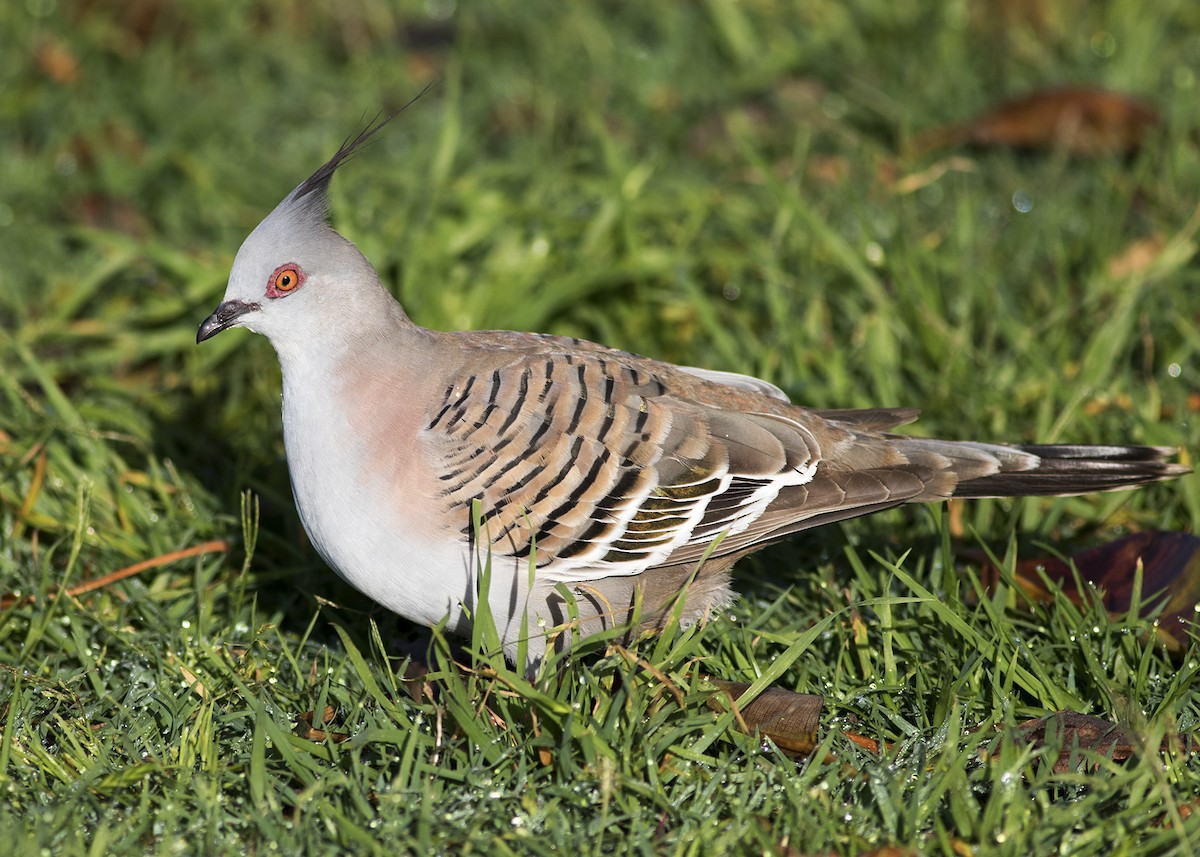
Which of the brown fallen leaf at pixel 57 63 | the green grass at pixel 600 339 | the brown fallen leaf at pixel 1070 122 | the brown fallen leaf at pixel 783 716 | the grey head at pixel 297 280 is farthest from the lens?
the brown fallen leaf at pixel 57 63

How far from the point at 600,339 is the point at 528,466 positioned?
6.35ft

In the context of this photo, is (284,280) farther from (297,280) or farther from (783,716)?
(783,716)

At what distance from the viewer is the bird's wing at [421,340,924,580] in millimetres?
3418

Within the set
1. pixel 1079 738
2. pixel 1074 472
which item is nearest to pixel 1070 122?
pixel 1074 472

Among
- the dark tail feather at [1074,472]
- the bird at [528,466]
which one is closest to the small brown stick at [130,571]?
the bird at [528,466]

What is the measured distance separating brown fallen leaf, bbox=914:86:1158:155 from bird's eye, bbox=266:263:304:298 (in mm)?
3602

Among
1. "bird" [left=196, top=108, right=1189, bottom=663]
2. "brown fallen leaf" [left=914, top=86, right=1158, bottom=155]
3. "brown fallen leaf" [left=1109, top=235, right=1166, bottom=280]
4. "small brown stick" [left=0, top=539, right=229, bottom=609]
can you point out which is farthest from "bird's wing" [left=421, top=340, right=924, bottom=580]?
"brown fallen leaf" [left=914, top=86, right=1158, bottom=155]

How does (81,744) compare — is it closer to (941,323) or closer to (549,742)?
(549,742)

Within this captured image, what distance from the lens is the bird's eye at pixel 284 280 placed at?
3535 mm

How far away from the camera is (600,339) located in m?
5.33

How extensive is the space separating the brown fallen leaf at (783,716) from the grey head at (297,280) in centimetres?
141

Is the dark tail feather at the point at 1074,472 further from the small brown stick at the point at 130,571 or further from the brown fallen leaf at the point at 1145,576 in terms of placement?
the small brown stick at the point at 130,571

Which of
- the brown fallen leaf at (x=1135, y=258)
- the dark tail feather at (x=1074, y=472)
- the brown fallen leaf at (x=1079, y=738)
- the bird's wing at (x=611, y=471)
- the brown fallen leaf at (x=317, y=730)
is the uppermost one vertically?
the bird's wing at (x=611, y=471)

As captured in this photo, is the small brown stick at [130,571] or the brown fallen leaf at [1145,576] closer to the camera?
the brown fallen leaf at [1145,576]
